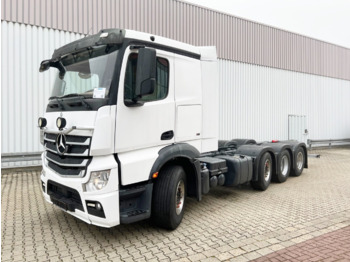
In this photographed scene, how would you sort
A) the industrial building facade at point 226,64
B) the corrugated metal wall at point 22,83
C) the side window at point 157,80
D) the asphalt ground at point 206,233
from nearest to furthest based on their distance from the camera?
the asphalt ground at point 206,233 → the side window at point 157,80 → the corrugated metal wall at point 22,83 → the industrial building facade at point 226,64

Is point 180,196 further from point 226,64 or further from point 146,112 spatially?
point 226,64

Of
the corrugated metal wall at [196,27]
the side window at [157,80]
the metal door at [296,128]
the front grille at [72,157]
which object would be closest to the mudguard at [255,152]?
the side window at [157,80]

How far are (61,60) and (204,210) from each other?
366cm

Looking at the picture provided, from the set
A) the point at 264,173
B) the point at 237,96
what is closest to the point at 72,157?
the point at 264,173

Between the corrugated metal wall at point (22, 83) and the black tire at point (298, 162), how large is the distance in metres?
8.01

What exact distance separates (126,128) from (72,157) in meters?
0.84

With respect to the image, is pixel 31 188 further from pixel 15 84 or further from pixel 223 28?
pixel 223 28

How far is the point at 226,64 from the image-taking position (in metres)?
13.3

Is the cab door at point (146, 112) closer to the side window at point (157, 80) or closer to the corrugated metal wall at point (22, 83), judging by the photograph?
the side window at point (157, 80)

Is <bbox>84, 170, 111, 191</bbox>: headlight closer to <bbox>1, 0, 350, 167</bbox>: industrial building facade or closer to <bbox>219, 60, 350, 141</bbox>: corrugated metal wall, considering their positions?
Result: <bbox>1, 0, 350, 167</bbox>: industrial building facade

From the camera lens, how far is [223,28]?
1319cm

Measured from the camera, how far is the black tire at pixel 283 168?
754cm

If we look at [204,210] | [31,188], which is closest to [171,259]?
[204,210]

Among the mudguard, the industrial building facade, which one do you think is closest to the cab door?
the industrial building facade
